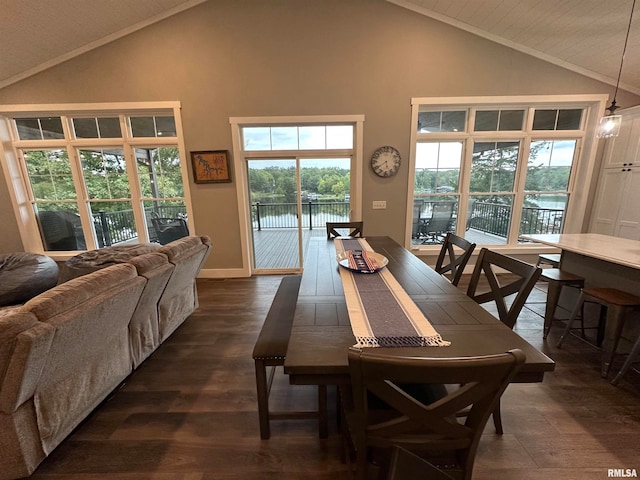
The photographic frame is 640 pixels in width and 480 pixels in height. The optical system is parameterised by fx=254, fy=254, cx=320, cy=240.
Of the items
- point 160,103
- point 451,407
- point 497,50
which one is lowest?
point 451,407

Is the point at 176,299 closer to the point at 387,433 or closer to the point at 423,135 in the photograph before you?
the point at 387,433

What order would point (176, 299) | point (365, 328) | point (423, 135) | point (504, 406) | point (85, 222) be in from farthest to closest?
point (85, 222)
point (423, 135)
point (176, 299)
point (504, 406)
point (365, 328)

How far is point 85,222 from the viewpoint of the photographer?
3961 mm

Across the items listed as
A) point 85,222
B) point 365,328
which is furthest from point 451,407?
point 85,222

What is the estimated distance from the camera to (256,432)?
147 centimetres

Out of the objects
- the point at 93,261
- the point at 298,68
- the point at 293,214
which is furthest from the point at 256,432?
the point at 298,68

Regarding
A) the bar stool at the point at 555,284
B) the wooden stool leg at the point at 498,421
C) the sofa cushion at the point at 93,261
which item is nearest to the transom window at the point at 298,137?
the sofa cushion at the point at 93,261

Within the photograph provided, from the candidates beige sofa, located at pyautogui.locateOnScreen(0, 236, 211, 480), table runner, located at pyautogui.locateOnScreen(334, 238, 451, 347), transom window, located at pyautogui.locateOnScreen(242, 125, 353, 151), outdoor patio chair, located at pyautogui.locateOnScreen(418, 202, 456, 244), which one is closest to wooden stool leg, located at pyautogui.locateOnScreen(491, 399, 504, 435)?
table runner, located at pyautogui.locateOnScreen(334, 238, 451, 347)

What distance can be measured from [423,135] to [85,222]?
5275 mm

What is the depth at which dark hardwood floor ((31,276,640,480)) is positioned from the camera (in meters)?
1.28

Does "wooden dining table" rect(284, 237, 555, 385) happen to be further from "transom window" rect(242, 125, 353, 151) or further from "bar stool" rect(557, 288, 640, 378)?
"transom window" rect(242, 125, 353, 151)

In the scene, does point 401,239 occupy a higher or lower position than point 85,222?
lower

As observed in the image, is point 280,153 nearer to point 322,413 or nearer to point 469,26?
point 469,26

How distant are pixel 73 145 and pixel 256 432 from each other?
15.2 feet
